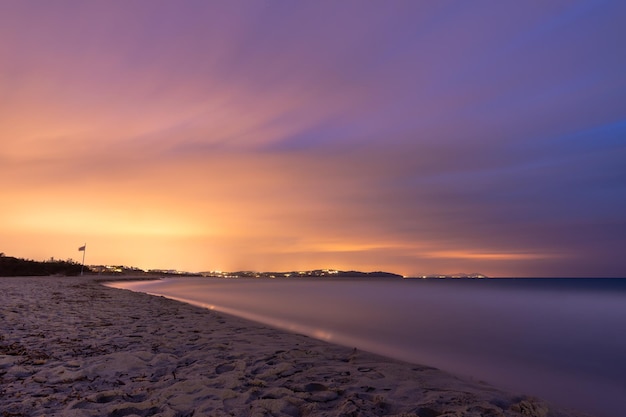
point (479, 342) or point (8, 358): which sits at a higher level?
point (8, 358)

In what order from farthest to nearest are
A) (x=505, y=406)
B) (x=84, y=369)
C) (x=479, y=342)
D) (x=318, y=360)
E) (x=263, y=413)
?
1. (x=479, y=342)
2. (x=318, y=360)
3. (x=84, y=369)
4. (x=505, y=406)
5. (x=263, y=413)

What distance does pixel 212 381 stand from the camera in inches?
211

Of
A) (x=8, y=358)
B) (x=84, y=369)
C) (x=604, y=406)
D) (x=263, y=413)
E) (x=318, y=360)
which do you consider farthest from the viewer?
(x=318, y=360)

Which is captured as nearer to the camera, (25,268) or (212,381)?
(212,381)

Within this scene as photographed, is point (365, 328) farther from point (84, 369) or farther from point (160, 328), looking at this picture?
point (84, 369)

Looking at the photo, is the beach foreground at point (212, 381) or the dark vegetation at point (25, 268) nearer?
the beach foreground at point (212, 381)

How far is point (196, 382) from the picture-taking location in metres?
5.23

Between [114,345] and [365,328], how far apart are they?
1051 centimetres

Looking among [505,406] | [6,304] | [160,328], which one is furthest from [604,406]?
[6,304]

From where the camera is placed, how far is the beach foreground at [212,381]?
14.5 ft

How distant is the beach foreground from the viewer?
4.41 metres

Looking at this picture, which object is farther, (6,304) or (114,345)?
(6,304)

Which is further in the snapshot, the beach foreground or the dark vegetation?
the dark vegetation

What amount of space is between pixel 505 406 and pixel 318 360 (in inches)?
132
